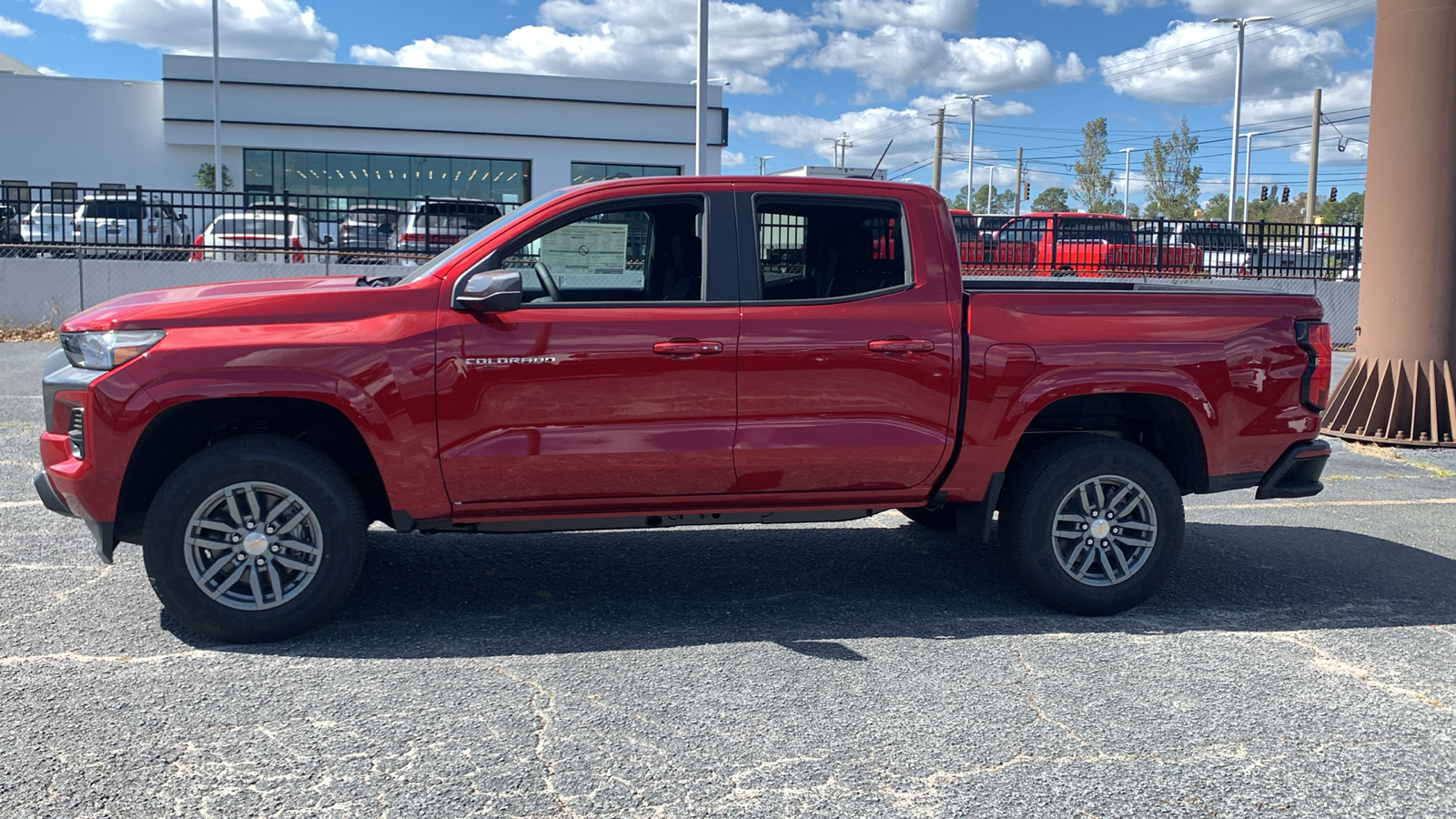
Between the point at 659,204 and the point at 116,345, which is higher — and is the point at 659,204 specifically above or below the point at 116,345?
above

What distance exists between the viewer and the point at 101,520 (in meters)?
4.59

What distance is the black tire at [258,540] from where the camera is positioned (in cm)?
458

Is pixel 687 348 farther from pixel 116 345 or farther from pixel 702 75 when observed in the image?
pixel 702 75

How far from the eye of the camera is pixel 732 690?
4.29m

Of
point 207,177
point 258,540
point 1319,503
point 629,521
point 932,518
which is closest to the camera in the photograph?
→ point 258,540

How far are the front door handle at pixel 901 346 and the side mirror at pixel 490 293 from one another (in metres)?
1.48

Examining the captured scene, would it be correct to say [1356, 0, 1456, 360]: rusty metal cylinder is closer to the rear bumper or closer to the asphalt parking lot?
the asphalt parking lot

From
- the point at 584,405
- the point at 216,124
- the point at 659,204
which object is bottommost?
the point at 584,405

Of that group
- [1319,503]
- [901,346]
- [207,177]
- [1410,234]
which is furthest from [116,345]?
[207,177]

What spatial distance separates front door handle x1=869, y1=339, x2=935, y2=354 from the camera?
502 cm

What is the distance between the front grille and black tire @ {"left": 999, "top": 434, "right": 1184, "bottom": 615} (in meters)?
3.78

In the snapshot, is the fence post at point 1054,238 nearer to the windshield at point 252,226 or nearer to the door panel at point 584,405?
the windshield at point 252,226

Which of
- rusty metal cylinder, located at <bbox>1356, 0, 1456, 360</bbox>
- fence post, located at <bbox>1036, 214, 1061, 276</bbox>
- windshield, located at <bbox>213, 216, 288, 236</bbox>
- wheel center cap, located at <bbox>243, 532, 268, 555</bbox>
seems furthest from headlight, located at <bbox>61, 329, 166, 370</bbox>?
fence post, located at <bbox>1036, 214, 1061, 276</bbox>

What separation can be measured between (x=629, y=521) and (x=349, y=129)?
139 feet
